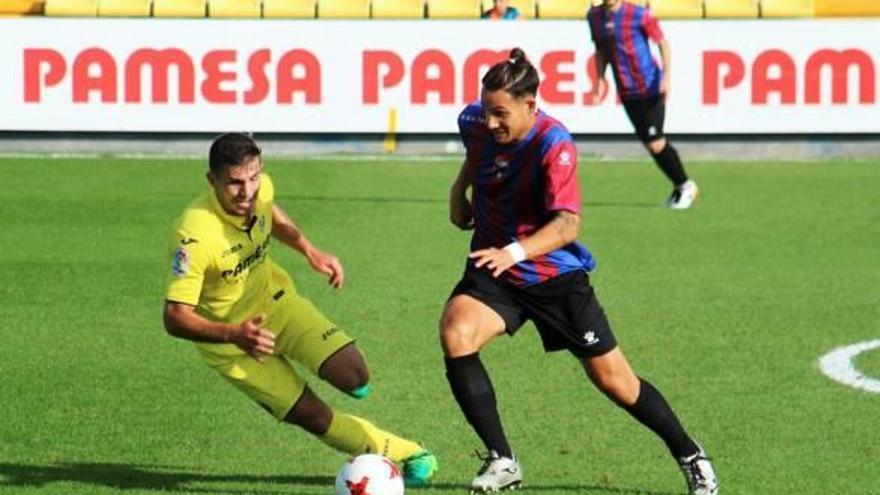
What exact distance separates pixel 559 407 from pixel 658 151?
31.0ft

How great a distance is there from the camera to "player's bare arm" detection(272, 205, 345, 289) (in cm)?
838

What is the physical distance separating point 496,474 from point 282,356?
1.03m

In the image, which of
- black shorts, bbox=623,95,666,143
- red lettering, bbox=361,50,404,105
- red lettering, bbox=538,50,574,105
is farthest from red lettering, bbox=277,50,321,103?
black shorts, bbox=623,95,666,143

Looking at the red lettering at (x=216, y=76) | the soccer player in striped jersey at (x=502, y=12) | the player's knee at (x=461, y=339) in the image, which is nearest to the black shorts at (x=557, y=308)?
the player's knee at (x=461, y=339)

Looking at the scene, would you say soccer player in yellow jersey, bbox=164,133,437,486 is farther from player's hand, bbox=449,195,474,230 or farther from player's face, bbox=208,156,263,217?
player's hand, bbox=449,195,474,230

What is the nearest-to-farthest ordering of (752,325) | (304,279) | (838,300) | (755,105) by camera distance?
(752,325) → (838,300) → (304,279) → (755,105)

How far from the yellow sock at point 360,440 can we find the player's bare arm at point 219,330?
0.60 m

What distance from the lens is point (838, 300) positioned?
13930mm

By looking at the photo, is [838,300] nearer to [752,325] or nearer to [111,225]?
[752,325]

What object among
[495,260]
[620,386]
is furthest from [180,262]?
[620,386]

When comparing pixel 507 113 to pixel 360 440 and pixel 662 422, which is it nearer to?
pixel 662 422

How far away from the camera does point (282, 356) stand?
8.43m

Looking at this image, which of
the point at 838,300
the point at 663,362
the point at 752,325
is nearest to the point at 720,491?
the point at 663,362

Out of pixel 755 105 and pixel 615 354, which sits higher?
pixel 615 354
